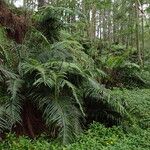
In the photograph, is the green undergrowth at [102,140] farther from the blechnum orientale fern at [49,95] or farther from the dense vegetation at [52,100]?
the blechnum orientale fern at [49,95]

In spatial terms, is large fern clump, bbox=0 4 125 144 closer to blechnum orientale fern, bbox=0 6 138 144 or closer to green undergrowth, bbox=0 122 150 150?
blechnum orientale fern, bbox=0 6 138 144

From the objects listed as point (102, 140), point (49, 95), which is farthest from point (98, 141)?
point (49, 95)

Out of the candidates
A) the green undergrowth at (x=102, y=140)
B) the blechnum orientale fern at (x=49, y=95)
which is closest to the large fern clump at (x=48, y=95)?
the blechnum orientale fern at (x=49, y=95)

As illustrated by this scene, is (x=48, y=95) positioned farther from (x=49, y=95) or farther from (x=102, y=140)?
(x=102, y=140)

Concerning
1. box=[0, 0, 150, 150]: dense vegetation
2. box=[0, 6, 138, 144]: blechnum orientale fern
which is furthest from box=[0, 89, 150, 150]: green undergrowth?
box=[0, 6, 138, 144]: blechnum orientale fern

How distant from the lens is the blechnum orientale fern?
6.44 m

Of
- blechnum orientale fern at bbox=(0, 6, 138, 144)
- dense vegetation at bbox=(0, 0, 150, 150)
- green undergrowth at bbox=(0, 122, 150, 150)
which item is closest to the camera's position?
green undergrowth at bbox=(0, 122, 150, 150)

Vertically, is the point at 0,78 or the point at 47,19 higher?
the point at 47,19

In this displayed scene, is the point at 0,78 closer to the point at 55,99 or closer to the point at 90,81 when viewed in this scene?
the point at 55,99

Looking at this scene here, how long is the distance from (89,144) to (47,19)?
3814 mm

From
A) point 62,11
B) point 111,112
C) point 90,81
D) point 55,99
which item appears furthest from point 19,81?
point 62,11

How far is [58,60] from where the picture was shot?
756cm

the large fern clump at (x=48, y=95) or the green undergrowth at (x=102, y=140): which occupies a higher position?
the large fern clump at (x=48, y=95)

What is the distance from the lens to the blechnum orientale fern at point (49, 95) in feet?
21.1
